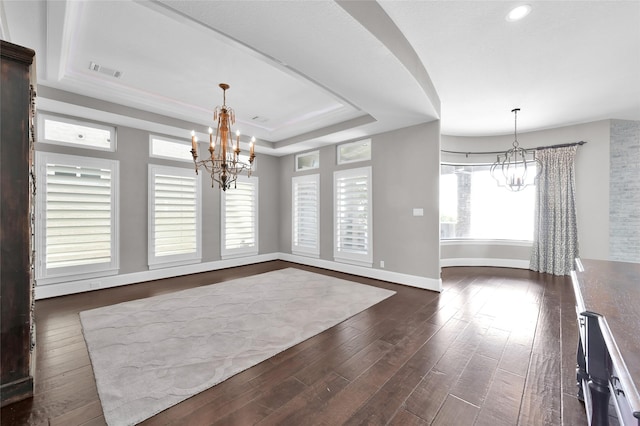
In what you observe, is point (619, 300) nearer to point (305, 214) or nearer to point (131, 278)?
point (305, 214)

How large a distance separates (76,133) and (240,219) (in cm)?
300

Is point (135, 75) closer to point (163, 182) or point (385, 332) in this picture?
point (163, 182)

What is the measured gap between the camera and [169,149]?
16.0 ft

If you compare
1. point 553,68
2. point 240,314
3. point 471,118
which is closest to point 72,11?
point 240,314

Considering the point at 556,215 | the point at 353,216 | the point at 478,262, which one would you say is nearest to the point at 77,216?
the point at 353,216

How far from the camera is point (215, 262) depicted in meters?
5.40

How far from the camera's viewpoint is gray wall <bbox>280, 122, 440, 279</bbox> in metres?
4.14

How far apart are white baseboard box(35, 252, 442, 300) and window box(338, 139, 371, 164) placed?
83.7 inches

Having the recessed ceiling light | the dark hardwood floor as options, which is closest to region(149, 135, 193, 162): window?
the dark hardwood floor

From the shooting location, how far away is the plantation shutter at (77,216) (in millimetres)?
3627

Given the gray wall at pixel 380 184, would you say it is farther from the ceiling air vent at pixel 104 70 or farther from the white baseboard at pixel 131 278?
the ceiling air vent at pixel 104 70

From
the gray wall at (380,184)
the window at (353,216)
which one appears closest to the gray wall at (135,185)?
the gray wall at (380,184)

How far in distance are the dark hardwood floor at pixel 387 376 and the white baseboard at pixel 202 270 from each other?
0.37 m

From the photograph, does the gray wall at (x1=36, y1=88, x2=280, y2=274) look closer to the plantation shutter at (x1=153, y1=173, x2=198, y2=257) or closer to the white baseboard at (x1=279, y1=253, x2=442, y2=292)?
the plantation shutter at (x1=153, y1=173, x2=198, y2=257)
